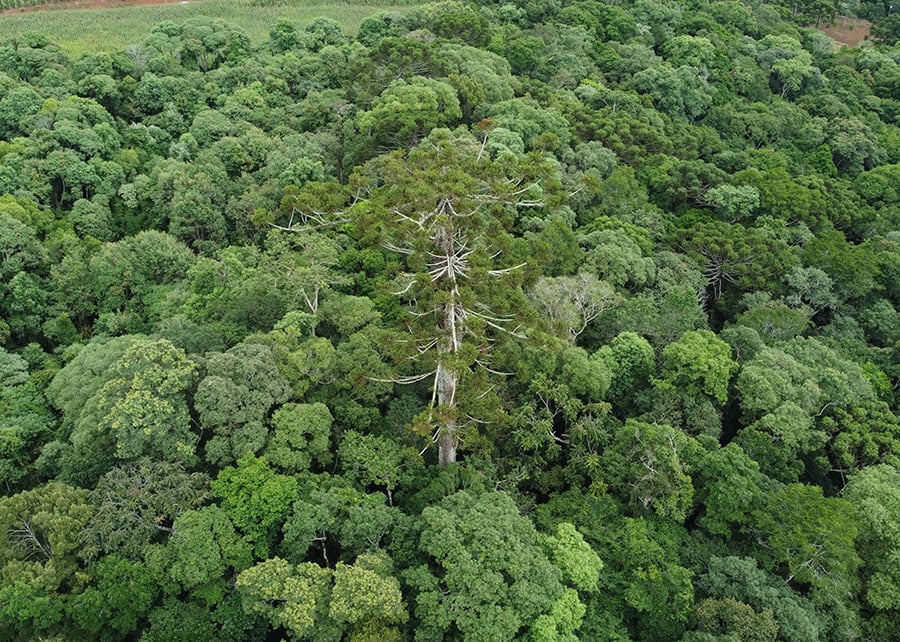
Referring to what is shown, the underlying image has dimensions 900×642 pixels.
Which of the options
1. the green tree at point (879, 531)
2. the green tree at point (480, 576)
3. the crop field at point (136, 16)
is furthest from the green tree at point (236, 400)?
the crop field at point (136, 16)

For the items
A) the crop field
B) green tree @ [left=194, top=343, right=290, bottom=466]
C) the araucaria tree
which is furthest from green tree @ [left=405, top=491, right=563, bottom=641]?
the crop field

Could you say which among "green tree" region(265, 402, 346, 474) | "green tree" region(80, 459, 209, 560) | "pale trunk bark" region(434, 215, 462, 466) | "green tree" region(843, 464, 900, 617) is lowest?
"green tree" region(843, 464, 900, 617)

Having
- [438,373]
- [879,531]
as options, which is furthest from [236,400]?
[879,531]

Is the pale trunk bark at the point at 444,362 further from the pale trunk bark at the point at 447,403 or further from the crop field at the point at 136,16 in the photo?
the crop field at the point at 136,16

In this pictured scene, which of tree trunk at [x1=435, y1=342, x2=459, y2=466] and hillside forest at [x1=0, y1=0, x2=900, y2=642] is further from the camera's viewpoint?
tree trunk at [x1=435, y1=342, x2=459, y2=466]

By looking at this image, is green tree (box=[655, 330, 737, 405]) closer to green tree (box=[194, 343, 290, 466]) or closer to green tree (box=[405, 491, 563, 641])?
green tree (box=[405, 491, 563, 641])

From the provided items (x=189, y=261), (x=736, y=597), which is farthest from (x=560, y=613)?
(x=189, y=261)
